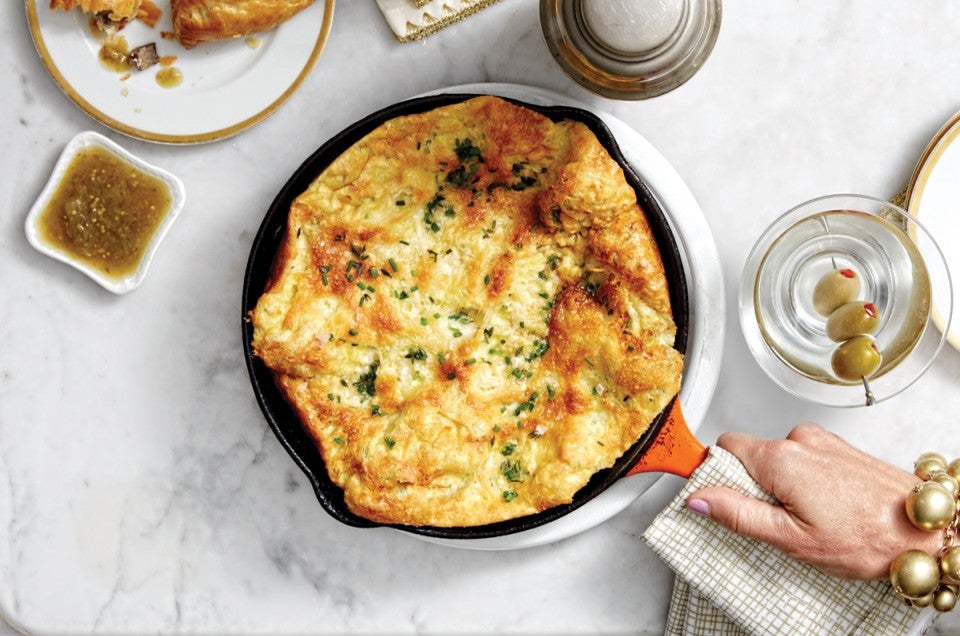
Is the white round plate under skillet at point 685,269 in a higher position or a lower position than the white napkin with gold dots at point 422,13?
lower

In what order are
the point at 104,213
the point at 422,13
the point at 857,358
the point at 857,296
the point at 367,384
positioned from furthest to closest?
the point at 104,213
the point at 422,13
the point at 857,296
the point at 367,384
the point at 857,358

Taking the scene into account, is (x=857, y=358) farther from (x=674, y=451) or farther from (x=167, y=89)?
(x=167, y=89)

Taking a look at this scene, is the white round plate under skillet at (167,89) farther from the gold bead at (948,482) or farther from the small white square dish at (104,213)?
the gold bead at (948,482)

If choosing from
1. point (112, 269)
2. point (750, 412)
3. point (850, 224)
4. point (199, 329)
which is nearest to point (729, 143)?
point (850, 224)

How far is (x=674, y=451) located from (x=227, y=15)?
1.70m

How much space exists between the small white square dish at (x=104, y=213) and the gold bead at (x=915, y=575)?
2220 millimetres

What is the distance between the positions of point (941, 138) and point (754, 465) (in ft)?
3.46

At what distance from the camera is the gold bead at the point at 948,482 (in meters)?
2.31

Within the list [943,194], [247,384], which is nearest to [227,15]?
[247,384]

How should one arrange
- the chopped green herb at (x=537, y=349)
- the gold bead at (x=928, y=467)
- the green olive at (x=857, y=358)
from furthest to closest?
the gold bead at (x=928, y=467)
the chopped green herb at (x=537, y=349)
the green olive at (x=857, y=358)

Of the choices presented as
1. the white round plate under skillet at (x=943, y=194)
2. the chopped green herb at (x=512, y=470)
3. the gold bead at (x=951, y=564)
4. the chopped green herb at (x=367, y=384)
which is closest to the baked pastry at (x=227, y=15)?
the chopped green herb at (x=367, y=384)

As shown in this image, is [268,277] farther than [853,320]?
Yes

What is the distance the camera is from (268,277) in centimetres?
232

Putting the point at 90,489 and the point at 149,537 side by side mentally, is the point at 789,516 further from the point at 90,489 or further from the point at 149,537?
the point at 90,489
